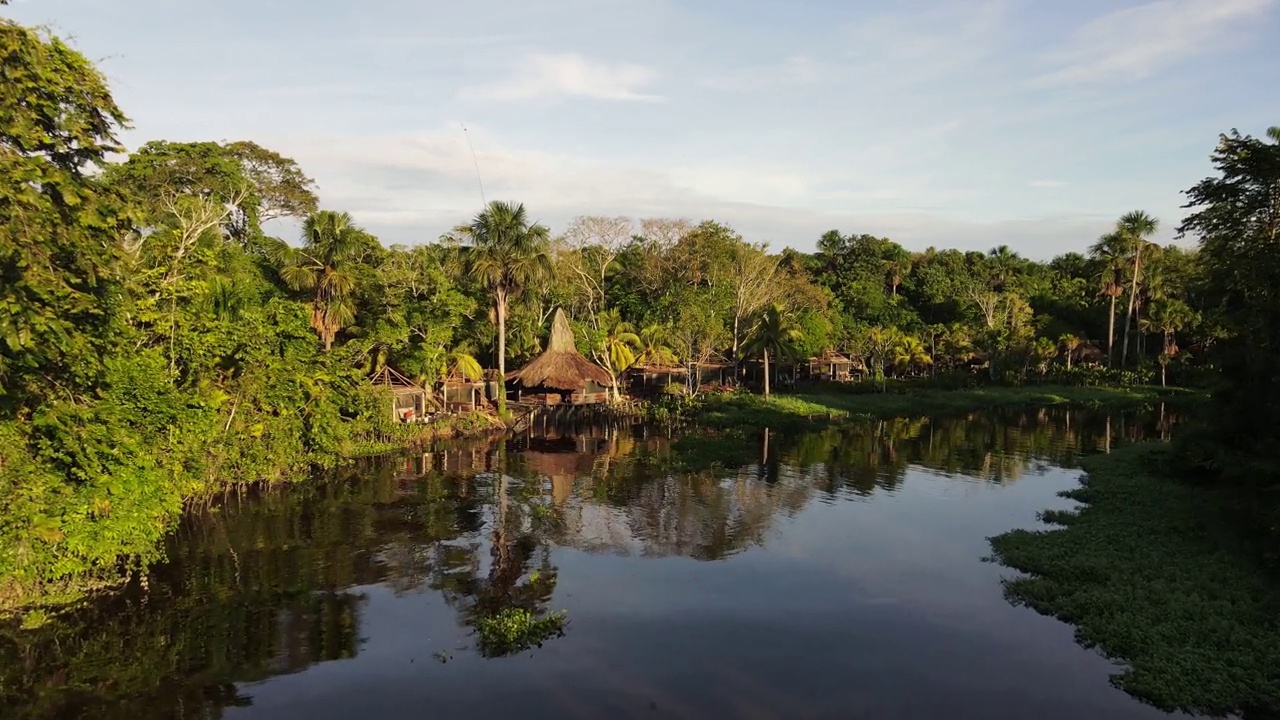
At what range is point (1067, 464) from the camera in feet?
106

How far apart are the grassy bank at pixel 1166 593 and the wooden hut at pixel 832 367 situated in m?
36.1

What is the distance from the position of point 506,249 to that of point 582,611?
85.9 ft

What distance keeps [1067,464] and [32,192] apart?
35.9 m

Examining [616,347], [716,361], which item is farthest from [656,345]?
[716,361]

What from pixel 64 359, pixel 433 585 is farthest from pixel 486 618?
pixel 64 359

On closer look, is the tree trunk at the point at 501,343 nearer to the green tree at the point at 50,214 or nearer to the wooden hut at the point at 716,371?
the wooden hut at the point at 716,371

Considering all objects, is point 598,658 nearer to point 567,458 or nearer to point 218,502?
point 218,502

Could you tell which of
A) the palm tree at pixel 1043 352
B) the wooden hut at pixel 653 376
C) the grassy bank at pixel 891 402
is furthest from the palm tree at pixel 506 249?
the palm tree at pixel 1043 352

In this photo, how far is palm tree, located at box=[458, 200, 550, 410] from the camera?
38500 millimetres

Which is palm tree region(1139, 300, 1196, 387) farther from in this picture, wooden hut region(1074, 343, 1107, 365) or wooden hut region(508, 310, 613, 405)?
wooden hut region(508, 310, 613, 405)

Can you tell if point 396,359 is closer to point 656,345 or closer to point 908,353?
point 656,345

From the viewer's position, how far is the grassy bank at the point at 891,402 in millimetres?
→ 43719

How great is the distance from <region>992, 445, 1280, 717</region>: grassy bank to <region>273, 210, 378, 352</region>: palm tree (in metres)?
28.4

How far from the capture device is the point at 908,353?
5972 cm
